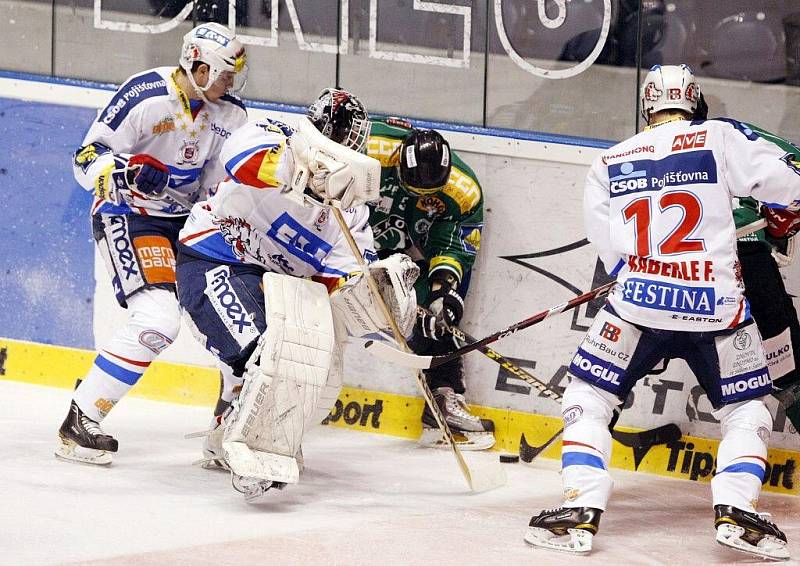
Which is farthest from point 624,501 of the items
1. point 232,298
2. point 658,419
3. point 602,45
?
point 602,45

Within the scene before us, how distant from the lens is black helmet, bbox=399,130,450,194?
14.1ft

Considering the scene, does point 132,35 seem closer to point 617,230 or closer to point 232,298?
point 232,298

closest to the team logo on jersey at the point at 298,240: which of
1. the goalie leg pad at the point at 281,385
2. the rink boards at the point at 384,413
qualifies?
the goalie leg pad at the point at 281,385

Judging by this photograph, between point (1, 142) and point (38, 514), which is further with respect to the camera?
point (1, 142)

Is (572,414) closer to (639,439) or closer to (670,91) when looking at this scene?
(670,91)

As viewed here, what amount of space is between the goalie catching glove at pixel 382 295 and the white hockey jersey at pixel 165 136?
2.95 ft

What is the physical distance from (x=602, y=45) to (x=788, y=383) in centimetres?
132

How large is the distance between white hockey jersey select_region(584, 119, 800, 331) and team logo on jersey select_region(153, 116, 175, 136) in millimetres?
1573

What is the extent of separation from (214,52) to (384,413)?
55.3 inches

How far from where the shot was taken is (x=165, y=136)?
14.1ft

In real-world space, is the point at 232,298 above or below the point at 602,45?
below

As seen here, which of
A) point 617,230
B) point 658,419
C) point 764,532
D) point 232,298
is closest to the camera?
point 764,532

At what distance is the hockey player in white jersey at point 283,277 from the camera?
11.2 feet

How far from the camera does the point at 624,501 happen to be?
3.97 metres
